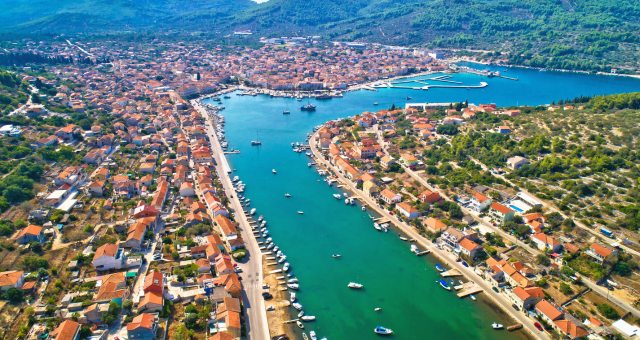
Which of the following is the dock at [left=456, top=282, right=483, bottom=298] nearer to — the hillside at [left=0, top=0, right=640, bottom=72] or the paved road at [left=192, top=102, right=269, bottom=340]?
the paved road at [left=192, top=102, right=269, bottom=340]

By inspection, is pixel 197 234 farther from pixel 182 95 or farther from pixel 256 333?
pixel 182 95

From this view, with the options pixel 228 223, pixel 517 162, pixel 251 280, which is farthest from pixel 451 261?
pixel 517 162

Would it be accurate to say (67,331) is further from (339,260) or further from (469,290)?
(469,290)

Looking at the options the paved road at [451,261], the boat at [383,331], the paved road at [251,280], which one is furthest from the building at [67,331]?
the paved road at [451,261]

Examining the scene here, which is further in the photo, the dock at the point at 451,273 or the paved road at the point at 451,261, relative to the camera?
the dock at the point at 451,273

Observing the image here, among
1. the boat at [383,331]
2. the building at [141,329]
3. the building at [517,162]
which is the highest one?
the building at [517,162]

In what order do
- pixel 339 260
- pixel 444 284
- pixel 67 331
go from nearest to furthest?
pixel 67 331 → pixel 444 284 → pixel 339 260

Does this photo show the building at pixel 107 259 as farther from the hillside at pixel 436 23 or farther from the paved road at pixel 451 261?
the hillside at pixel 436 23
